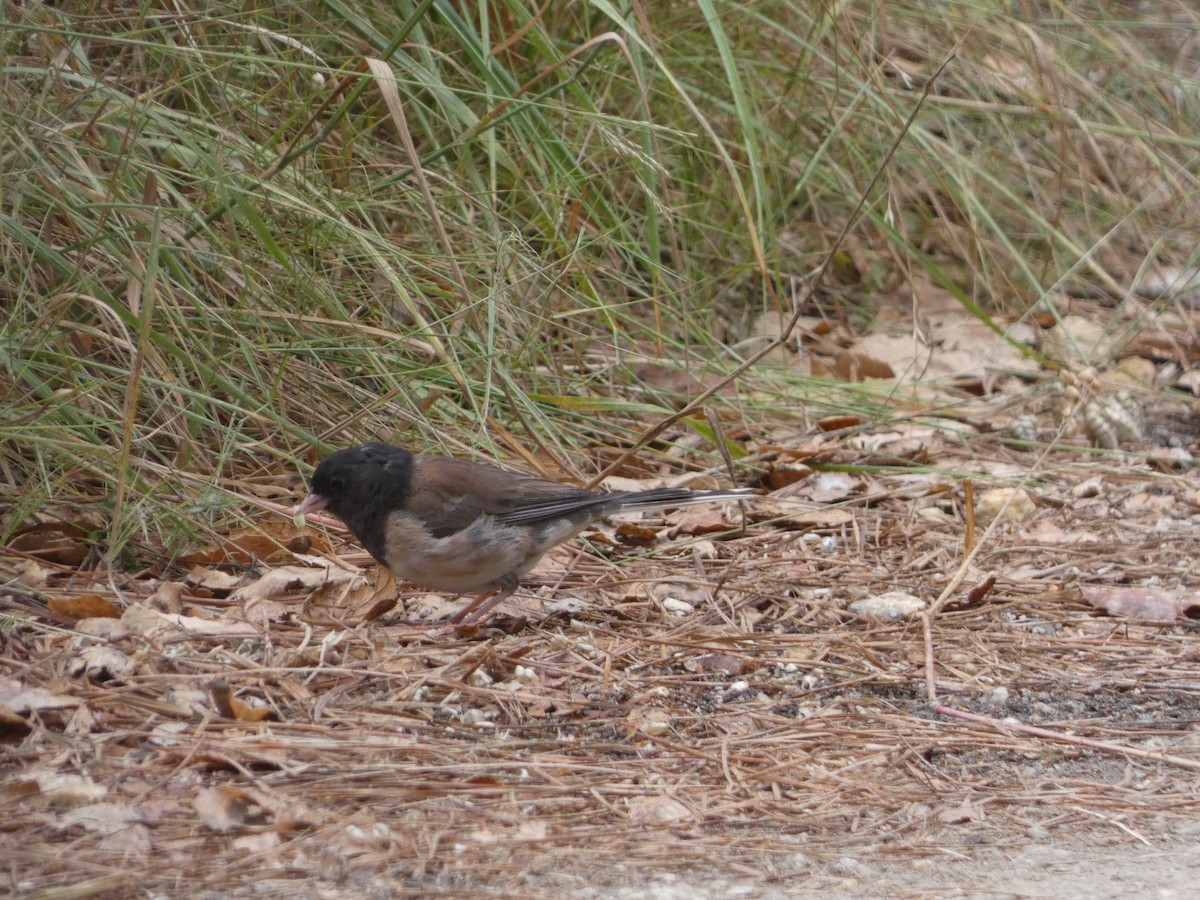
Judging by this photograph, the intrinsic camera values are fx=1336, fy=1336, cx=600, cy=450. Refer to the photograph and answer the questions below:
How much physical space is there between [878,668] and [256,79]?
2.26m

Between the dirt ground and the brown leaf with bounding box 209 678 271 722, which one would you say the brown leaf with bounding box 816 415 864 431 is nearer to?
the dirt ground

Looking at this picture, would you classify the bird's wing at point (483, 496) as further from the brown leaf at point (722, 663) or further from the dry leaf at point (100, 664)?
the dry leaf at point (100, 664)

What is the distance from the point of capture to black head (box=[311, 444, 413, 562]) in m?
3.04

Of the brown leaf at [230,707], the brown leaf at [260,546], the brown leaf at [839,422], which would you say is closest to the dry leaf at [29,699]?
the brown leaf at [230,707]

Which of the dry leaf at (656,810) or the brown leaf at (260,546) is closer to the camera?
the dry leaf at (656,810)

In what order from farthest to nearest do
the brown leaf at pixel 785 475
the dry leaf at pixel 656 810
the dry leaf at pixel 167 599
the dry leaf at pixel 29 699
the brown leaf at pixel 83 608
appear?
the brown leaf at pixel 785 475 → the dry leaf at pixel 167 599 → the brown leaf at pixel 83 608 → the dry leaf at pixel 29 699 → the dry leaf at pixel 656 810

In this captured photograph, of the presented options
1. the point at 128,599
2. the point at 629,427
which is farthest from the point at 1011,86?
the point at 128,599

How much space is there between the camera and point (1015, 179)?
5586 millimetres

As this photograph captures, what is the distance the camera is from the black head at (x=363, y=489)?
9.97 ft

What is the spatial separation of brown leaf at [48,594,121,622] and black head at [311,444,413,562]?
0.55 meters

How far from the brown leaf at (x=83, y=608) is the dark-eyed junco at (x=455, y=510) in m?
0.52

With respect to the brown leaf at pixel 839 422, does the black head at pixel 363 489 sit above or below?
above

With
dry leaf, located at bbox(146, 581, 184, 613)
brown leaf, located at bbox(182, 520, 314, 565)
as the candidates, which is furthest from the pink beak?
dry leaf, located at bbox(146, 581, 184, 613)

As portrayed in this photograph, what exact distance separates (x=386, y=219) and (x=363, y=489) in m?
1.12
